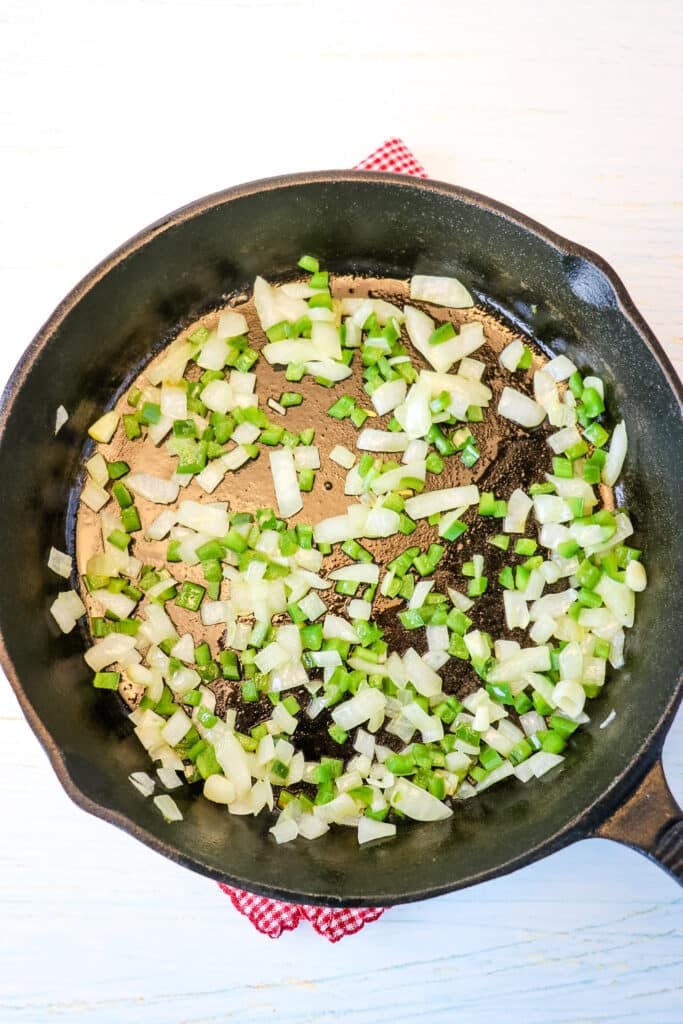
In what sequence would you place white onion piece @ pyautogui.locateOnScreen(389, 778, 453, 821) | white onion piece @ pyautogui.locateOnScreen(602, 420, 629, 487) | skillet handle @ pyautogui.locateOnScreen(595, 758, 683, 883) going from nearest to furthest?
skillet handle @ pyautogui.locateOnScreen(595, 758, 683, 883)
white onion piece @ pyautogui.locateOnScreen(389, 778, 453, 821)
white onion piece @ pyautogui.locateOnScreen(602, 420, 629, 487)

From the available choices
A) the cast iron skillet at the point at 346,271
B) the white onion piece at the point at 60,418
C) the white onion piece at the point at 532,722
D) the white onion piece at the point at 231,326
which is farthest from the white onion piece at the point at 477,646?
the white onion piece at the point at 60,418

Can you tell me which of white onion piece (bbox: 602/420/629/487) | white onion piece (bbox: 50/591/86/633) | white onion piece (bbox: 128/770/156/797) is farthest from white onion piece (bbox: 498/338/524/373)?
white onion piece (bbox: 128/770/156/797)

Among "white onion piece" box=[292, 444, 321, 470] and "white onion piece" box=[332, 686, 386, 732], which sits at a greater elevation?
"white onion piece" box=[292, 444, 321, 470]

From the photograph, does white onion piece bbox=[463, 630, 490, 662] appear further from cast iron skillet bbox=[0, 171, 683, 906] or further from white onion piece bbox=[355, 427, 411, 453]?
Result: white onion piece bbox=[355, 427, 411, 453]

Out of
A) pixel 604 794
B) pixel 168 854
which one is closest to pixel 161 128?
pixel 168 854

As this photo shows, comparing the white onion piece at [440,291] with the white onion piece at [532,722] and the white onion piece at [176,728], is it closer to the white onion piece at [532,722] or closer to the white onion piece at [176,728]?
the white onion piece at [532,722]

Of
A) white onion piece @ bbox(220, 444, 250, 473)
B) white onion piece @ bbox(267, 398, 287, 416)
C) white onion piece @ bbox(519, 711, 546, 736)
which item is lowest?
white onion piece @ bbox(519, 711, 546, 736)

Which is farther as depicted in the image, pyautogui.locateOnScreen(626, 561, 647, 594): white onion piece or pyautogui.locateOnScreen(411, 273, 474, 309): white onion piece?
pyautogui.locateOnScreen(411, 273, 474, 309): white onion piece

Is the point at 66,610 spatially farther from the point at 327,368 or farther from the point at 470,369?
the point at 470,369
